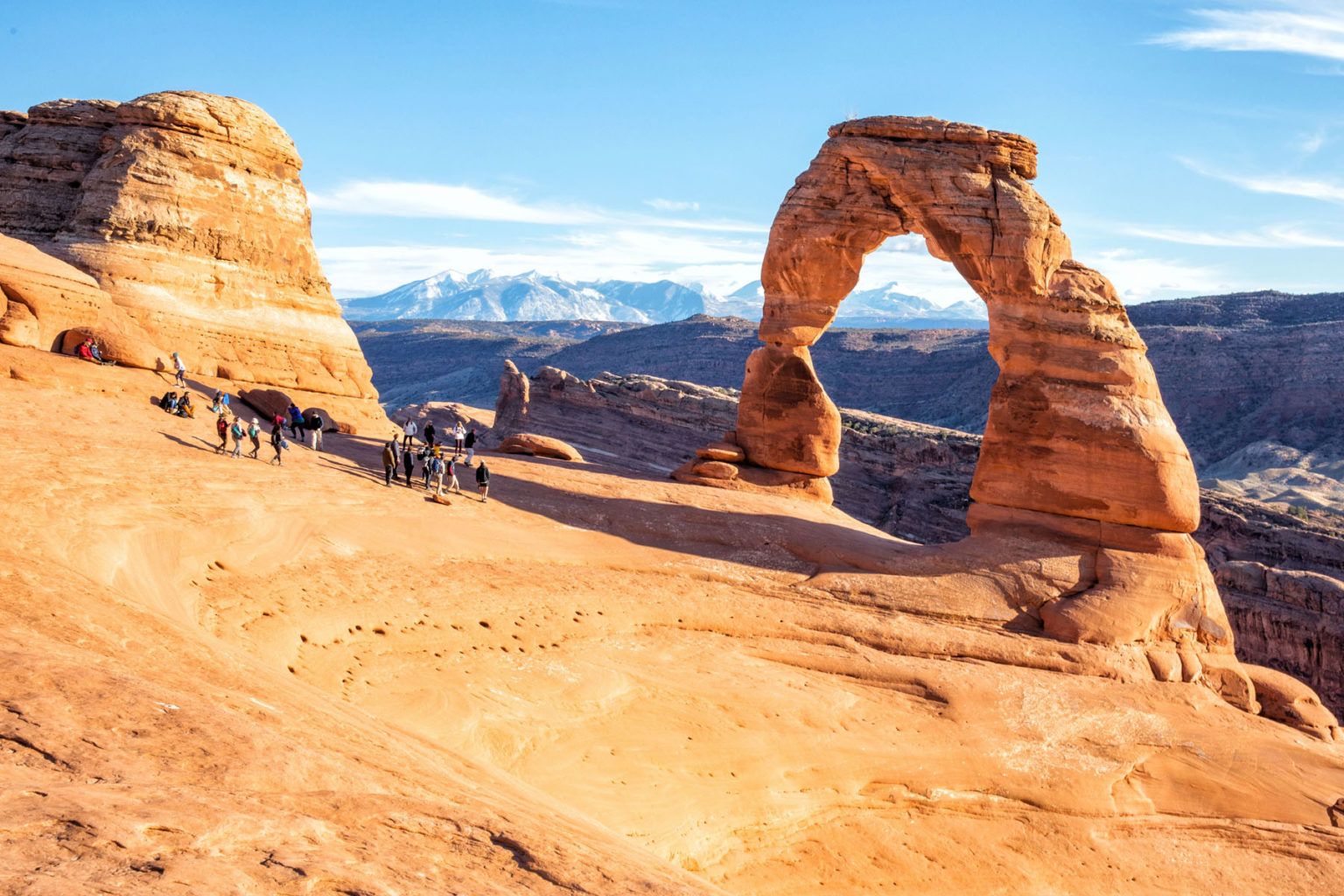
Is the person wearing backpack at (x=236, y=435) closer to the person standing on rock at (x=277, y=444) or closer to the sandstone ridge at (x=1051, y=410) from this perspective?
the person standing on rock at (x=277, y=444)

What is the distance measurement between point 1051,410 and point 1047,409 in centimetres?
7

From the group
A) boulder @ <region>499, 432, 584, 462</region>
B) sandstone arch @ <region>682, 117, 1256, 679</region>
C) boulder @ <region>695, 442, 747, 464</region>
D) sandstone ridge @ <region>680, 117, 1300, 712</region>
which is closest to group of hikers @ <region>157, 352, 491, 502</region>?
boulder @ <region>499, 432, 584, 462</region>

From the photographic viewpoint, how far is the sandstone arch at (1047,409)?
762 inches

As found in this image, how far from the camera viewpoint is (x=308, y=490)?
1675 centimetres

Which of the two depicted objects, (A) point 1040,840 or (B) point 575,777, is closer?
(B) point 575,777

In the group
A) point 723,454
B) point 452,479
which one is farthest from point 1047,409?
point 452,479

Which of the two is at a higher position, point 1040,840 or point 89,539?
point 89,539

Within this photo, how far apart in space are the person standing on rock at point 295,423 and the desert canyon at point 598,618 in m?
Answer: 0.77

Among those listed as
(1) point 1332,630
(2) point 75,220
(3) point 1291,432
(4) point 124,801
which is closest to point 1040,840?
(4) point 124,801

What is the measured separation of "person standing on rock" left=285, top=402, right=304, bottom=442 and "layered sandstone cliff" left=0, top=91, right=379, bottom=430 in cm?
266

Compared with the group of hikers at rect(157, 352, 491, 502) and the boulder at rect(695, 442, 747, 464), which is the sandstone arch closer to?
the boulder at rect(695, 442, 747, 464)

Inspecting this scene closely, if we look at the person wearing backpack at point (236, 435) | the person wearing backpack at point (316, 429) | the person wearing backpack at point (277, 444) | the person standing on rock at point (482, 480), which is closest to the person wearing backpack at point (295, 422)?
the person wearing backpack at point (316, 429)

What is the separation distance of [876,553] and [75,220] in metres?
18.6

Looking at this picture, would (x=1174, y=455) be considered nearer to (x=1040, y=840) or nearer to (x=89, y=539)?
(x=1040, y=840)
